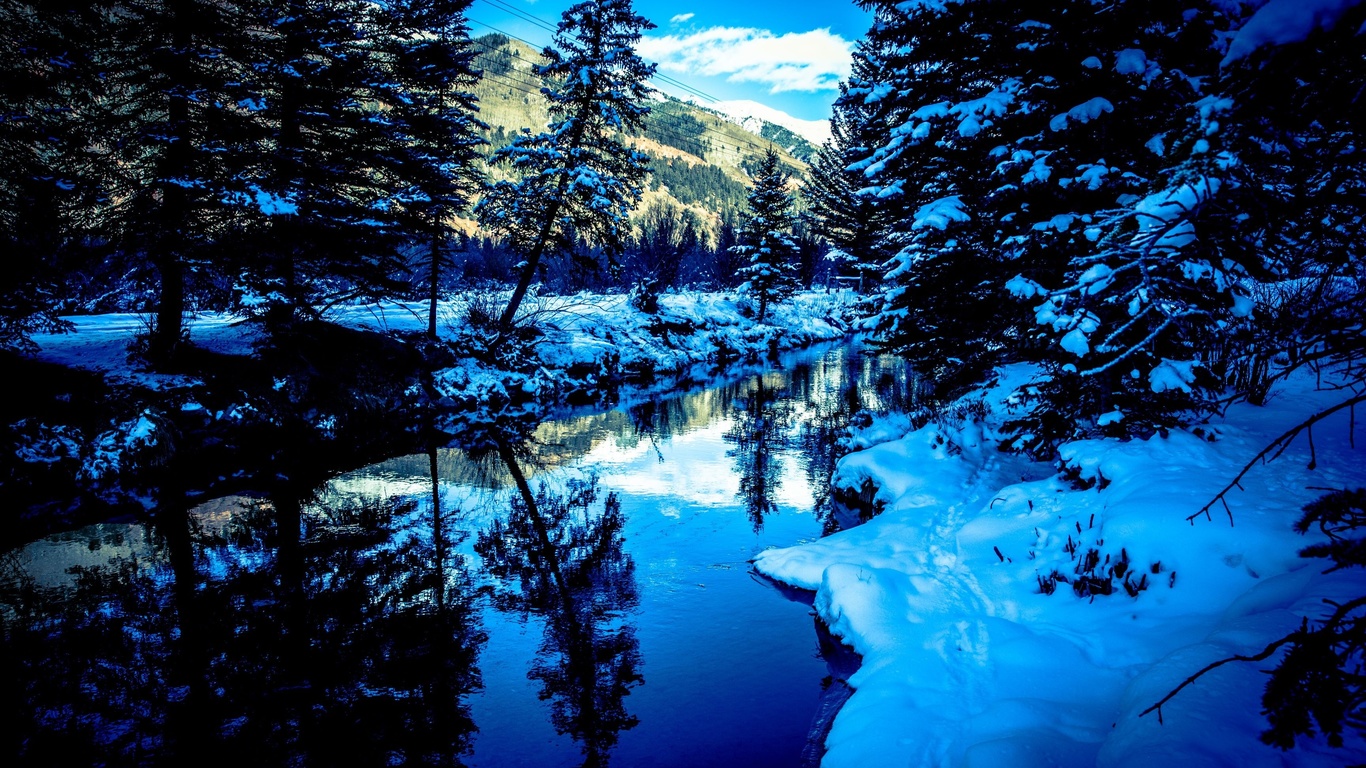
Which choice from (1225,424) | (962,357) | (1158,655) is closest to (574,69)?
(962,357)

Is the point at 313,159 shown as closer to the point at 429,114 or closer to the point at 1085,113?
the point at 429,114

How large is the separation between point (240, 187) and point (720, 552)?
39.2 ft

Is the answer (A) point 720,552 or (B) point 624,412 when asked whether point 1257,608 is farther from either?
(B) point 624,412

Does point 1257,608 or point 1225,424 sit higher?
point 1225,424

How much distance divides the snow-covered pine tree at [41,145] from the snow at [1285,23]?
14.8m

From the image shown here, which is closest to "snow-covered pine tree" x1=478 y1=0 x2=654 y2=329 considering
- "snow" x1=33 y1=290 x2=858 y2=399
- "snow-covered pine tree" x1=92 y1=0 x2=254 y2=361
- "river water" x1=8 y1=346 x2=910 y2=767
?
"snow" x1=33 y1=290 x2=858 y2=399

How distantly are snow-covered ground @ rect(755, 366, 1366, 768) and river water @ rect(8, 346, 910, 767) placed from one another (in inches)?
29.7

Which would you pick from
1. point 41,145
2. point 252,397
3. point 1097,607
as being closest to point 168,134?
point 41,145

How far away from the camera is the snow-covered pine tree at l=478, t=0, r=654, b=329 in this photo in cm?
1756

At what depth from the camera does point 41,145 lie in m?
10.4

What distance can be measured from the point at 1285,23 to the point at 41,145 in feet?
55.2

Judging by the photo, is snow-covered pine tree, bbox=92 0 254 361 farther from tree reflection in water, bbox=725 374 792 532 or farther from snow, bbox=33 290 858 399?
tree reflection in water, bbox=725 374 792 532

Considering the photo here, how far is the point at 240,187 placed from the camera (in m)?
11.2

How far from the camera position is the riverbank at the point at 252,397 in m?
9.21
